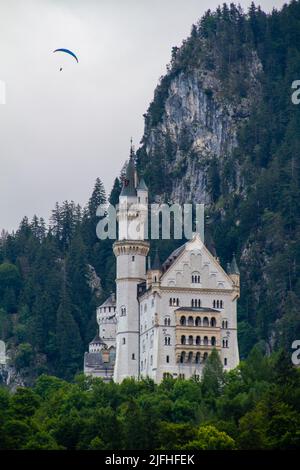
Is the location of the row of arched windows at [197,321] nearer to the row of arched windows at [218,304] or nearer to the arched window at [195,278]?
the row of arched windows at [218,304]

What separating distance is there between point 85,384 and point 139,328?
238 inches

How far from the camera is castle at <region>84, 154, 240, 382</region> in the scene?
631 ft

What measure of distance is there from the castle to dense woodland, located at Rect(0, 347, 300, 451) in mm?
4665

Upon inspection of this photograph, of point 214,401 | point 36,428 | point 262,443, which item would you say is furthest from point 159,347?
point 262,443

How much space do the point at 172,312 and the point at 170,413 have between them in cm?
2176

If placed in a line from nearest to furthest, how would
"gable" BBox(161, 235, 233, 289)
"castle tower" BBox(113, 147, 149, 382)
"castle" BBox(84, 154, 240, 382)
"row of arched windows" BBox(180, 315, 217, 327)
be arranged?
"castle" BBox(84, 154, 240, 382)
"row of arched windows" BBox(180, 315, 217, 327)
"gable" BBox(161, 235, 233, 289)
"castle tower" BBox(113, 147, 149, 382)

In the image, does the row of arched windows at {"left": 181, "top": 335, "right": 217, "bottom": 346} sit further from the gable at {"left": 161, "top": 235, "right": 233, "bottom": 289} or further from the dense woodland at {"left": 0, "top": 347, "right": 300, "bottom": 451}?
the dense woodland at {"left": 0, "top": 347, "right": 300, "bottom": 451}

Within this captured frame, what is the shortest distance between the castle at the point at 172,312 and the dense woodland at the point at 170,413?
4665mm

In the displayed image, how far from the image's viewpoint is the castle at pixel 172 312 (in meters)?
192

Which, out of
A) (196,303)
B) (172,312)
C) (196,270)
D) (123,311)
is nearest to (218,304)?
(196,303)

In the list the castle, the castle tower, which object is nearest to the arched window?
the castle
